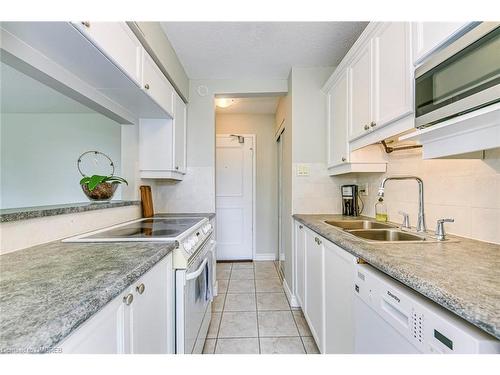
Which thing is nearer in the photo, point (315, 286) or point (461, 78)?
point (461, 78)

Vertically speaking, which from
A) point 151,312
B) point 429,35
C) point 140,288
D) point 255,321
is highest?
point 429,35

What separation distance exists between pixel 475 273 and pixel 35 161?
9.99ft

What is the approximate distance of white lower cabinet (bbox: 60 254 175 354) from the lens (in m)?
A: 0.57

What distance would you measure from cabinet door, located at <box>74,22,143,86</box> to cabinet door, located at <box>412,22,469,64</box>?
4.58ft

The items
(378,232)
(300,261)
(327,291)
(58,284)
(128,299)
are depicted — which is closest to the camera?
(58,284)

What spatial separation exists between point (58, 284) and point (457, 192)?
169 cm

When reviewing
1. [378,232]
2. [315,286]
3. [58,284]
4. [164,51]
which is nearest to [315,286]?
[315,286]

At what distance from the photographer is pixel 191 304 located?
1.29 metres

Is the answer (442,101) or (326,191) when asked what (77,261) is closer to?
(442,101)

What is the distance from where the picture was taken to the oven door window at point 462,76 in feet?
2.24

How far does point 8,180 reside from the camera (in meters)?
1.99

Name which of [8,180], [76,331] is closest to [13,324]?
[76,331]

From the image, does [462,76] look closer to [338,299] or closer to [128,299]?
[338,299]
